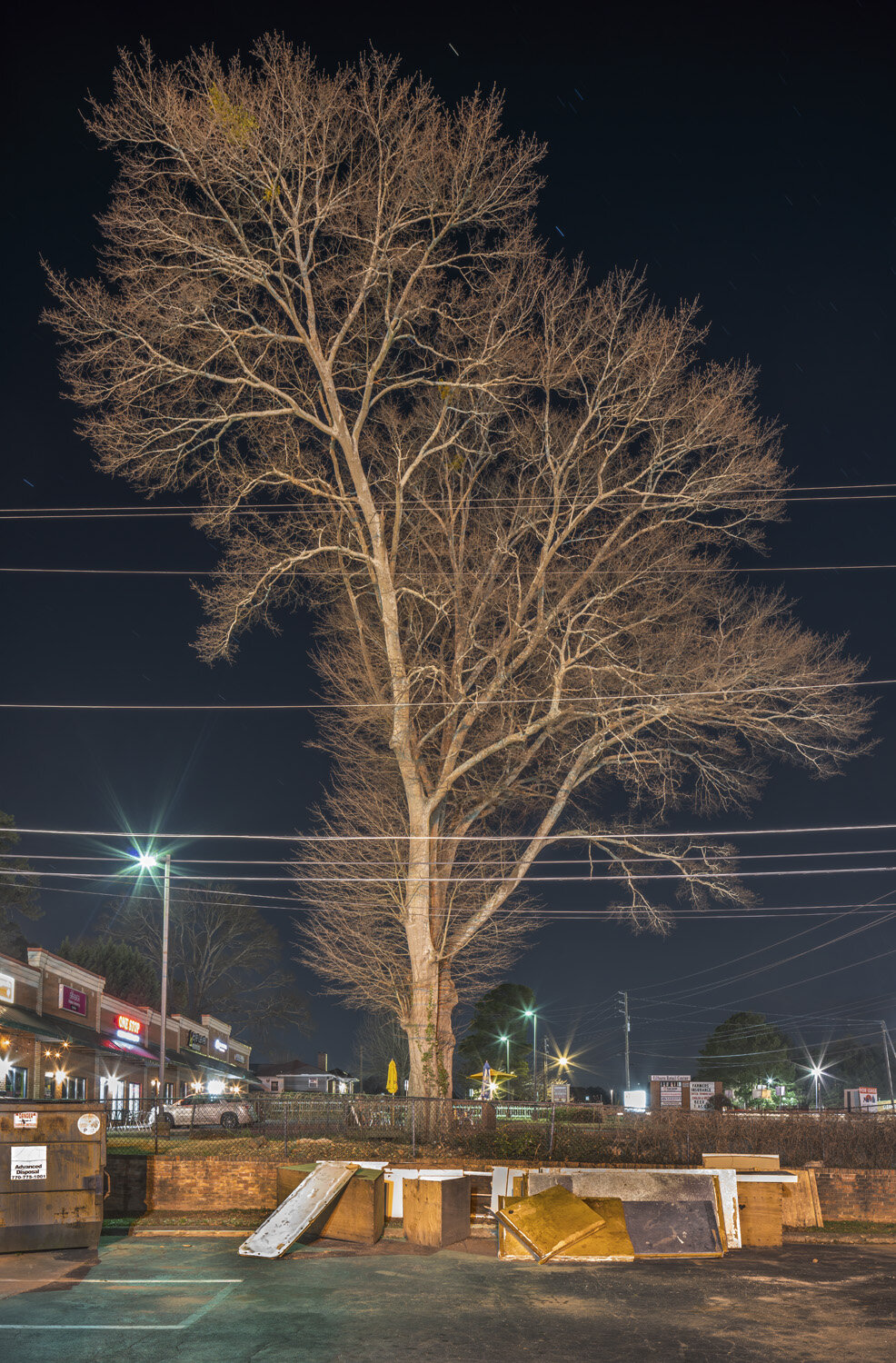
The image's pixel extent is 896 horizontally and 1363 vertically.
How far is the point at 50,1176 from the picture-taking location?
1246 centimetres

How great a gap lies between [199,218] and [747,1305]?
70.1 ft

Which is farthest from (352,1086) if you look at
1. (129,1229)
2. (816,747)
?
(129,1229)

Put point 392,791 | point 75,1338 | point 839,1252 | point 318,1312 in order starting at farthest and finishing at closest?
point 392,791
point 839,1252
point 318,1312
point 75,1338

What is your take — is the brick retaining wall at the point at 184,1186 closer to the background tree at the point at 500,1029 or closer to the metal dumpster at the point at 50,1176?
the metal dumpster at the point at 50,1176

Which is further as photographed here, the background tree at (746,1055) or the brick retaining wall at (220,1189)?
the background tree at (746,1055)

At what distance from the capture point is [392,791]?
29.1 m

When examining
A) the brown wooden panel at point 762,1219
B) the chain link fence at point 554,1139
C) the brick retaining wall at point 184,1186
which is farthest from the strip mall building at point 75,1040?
the brown wooden panel at point 762,1219

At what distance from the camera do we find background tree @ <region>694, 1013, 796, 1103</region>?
259 feet

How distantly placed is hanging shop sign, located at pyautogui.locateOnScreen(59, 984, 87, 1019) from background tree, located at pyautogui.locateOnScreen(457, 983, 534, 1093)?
78.8 feet

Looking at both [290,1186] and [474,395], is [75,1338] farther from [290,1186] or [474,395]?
[474,395]

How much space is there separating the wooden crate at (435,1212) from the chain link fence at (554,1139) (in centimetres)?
273

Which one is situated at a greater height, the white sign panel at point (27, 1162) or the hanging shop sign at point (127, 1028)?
the white sign panel at point (27, 1162)

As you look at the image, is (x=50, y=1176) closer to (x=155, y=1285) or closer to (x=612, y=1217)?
(x=155, y=1285)

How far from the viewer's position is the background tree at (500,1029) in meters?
60.7
